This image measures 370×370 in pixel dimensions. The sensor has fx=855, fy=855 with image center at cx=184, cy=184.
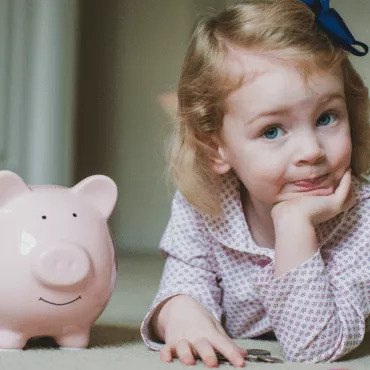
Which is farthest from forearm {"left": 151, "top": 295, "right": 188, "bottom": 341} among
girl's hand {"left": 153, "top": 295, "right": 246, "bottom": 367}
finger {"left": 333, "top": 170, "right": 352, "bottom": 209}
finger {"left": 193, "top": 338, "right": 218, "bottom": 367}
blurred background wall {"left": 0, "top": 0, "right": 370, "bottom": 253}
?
blurred background wall {"left": 0, "top": 0, "right": 370, "bottom": 253}

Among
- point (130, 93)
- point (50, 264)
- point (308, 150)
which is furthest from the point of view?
point (130, 93)

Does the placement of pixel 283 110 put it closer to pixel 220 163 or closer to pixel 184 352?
pixel 220 163

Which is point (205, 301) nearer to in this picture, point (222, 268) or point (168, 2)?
point (222, 268)

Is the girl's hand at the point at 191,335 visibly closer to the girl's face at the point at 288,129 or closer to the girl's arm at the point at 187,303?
the girl's arm at the point at 187,303

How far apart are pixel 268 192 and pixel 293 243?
9cm

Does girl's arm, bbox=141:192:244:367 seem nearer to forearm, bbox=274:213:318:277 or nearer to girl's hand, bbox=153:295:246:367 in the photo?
girl's hand, bbox=153:295:246:367

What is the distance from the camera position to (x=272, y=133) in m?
0.98

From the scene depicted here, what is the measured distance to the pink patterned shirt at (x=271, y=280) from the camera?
0.92m

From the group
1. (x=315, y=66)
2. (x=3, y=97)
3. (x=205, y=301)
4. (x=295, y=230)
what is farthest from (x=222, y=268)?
(x=3, y=97)

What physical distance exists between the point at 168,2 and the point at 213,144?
1414 mm

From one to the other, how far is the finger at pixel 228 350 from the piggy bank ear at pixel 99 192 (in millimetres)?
177

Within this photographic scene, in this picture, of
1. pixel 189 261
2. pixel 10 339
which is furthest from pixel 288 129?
pixel 10 339

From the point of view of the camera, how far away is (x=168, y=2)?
243 cm

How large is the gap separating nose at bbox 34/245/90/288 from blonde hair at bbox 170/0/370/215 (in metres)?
0.28
